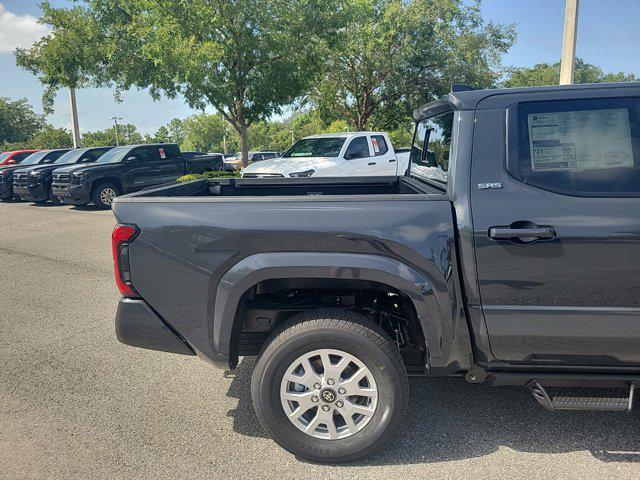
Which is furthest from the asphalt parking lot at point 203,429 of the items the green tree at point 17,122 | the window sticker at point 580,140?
the green tree at point 17,122

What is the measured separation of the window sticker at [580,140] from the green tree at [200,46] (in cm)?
1047

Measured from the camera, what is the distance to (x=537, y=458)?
2.61 m

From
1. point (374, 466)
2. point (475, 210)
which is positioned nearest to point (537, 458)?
point (374, 466)

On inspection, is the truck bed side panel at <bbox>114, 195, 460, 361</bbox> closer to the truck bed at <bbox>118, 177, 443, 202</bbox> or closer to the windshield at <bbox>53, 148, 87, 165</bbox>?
the truck bed at <bbox>118, 177, 443, 202</bbox>

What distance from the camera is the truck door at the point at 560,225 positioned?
7.79ft

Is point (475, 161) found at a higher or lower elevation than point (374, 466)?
higher

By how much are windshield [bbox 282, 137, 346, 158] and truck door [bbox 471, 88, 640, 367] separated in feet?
28.3

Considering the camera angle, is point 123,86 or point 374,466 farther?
point 123,86

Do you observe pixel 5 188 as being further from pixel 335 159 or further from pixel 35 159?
pixel 335 159

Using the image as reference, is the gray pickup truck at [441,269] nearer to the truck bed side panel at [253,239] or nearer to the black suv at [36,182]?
the truck bed side panel at [253,239]

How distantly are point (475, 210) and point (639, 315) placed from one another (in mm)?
959

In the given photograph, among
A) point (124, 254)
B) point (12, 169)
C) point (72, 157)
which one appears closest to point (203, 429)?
point (124, 254)

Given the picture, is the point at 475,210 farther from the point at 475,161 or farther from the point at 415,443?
the point at 415,443

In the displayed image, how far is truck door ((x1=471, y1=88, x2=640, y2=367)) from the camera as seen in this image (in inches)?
93.5
